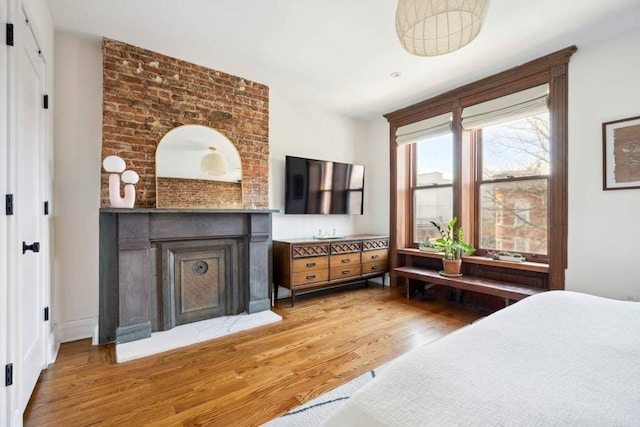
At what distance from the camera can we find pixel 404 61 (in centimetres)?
299

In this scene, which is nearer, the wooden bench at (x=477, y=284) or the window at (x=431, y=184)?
the wooden bench at (x=477, y=284)

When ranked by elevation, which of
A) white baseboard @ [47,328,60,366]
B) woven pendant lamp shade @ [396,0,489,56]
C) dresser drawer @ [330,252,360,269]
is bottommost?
white baseboard @ [47,328,60,366]

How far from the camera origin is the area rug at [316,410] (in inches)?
61.4

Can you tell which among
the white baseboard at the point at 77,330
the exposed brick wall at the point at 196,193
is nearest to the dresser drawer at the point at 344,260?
the exposed brick wall at the point at 196,193

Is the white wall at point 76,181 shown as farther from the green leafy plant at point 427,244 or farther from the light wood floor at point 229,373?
the green leafy plant at point 427,244

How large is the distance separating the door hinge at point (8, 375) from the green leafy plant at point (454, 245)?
3734 millimetres

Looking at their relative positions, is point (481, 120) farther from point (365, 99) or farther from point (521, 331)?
point (521, 331)

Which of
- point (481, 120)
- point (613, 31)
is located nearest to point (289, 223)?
point (481, 120)

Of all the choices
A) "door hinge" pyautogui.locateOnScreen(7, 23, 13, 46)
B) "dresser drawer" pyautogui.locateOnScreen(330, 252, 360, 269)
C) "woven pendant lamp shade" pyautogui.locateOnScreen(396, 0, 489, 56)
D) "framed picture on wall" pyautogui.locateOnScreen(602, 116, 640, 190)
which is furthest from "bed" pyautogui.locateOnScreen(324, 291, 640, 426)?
"dresser drawer" pyautogui.locateOnScreen(330, 252, 360, 269)

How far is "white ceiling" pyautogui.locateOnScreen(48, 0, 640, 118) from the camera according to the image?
222cm

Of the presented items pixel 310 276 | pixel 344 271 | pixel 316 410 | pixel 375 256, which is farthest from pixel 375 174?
pixel 316 410

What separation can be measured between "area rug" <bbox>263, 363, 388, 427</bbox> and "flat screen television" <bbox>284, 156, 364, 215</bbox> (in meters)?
2.44

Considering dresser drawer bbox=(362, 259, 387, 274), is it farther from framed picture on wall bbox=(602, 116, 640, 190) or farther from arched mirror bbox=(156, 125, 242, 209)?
framed picture on wall bbox=(602, 116, 640, 190)

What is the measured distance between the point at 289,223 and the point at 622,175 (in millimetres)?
3450
